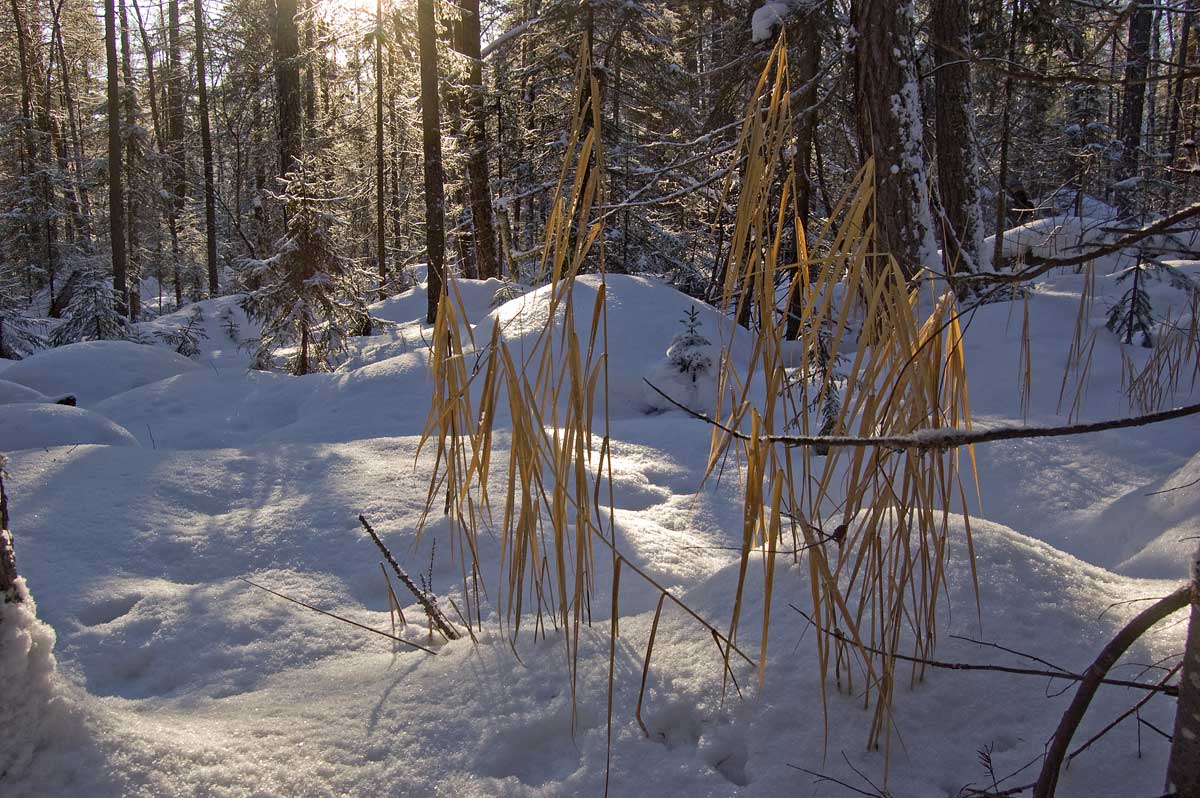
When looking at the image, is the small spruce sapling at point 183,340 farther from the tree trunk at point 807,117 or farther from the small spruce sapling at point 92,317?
the tree trunk at point 807,117

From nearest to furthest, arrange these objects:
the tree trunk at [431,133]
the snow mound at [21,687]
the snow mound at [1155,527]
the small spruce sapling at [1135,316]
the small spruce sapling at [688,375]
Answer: the snow mound at [21,687], the snow mound at [1155,527], the small spruce sapling at [688,375], the small spruce sapling at [1135,316], the tree trunk at [431,133]

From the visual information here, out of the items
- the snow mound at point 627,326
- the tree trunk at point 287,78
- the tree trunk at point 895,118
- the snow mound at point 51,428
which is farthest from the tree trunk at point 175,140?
the tree trunk at point 895,118

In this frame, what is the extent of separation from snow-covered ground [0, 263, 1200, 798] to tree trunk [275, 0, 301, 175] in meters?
9.82

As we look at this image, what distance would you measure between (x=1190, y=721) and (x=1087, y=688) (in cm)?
10

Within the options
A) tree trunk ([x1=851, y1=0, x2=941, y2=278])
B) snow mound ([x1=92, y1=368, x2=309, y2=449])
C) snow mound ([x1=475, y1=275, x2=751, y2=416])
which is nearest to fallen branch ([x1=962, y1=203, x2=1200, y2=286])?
tree trunk ([x1=851, y1=0, x2=941, y2=278])

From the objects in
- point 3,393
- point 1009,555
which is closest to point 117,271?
point 3,393

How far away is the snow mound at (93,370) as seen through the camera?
19.7 feet

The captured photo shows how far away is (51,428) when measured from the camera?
3516mm

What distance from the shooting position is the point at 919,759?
1100mm

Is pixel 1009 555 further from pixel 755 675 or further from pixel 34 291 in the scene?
pixel 34 291

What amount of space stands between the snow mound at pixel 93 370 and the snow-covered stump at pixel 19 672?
5711 mm

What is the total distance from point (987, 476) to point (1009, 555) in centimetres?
181

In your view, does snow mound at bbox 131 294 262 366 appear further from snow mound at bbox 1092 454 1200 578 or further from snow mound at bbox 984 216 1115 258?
snow mound at bbox 1092 454 1200 578

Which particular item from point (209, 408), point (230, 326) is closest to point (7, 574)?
point (209, 408)
